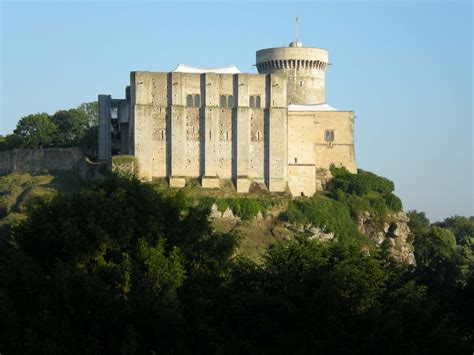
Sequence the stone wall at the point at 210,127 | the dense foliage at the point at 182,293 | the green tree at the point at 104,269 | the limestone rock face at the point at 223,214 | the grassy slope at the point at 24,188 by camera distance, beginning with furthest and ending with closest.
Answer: the stone wall at the point at 210,127
the limestone rock face at the point at 223,214
the grassy slope at the point at 24,188
the green tree at the point at 104,269
the dense foliage at the point at 182,293

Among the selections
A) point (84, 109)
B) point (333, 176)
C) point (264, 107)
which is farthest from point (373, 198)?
point (84, 109)

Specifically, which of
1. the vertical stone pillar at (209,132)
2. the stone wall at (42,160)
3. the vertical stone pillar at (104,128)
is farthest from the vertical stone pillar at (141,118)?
the stone wall at (42,160)

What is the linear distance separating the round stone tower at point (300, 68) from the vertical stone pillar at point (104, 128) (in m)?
12.9

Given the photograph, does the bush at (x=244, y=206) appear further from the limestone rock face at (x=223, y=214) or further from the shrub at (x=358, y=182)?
the shrub at (x=358, y=182)

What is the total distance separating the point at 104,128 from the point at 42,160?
4.79 metres

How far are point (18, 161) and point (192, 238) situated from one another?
3431cm

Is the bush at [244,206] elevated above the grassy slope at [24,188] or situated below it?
below

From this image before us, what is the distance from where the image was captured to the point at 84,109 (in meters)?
80.1

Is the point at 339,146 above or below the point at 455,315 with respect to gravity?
above

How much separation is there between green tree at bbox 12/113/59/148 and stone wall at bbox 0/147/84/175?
2.55 m

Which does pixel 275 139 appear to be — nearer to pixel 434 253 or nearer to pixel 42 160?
pixel 434 253

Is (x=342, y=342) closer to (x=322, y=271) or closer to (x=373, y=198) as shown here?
(x=322, y=271)

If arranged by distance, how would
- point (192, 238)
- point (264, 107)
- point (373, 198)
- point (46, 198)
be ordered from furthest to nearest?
point (373, 198), point (264, 107), point (46, 198), point (192, 238)

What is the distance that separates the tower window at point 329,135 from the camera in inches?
2901
